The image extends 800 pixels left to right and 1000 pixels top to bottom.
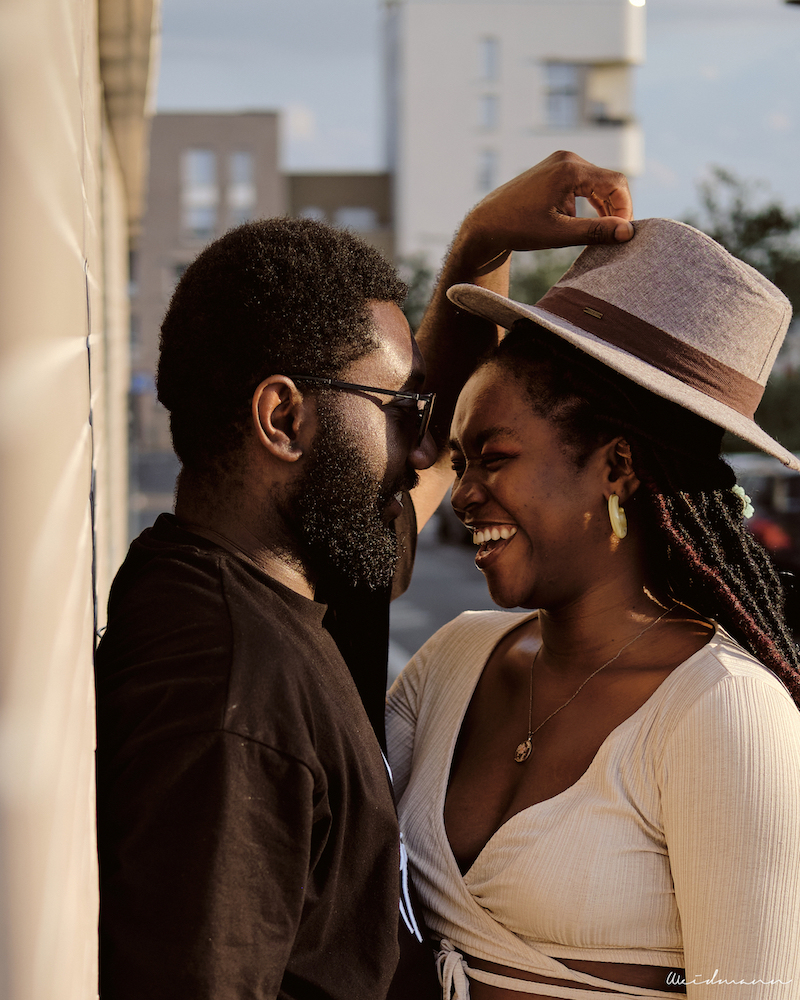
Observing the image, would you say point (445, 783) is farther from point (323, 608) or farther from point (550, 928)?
point (323, 608)

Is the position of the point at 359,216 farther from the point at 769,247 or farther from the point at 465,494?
the point at 465,494

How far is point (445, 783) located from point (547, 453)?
2.32 ft

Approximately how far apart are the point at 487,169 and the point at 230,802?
5104 centimetres

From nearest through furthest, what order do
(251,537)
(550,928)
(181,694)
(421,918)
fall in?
(181,694), (251,537), (550,928), (421,918)

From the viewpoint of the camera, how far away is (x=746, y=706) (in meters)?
1.79

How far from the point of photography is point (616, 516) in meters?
2.15

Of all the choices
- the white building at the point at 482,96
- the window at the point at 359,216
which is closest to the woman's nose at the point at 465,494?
the white building at the point at 482,96

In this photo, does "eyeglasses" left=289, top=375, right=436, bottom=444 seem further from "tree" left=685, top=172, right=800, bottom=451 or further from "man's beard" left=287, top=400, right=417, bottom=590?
"tree" left=685, top=172, right=800, bottom=451

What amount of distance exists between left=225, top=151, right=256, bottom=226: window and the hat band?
4786 cm

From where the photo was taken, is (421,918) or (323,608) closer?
(323,608)

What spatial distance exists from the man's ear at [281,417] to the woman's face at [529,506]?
525mm

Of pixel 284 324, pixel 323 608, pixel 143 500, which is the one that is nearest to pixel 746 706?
pixel 323 608

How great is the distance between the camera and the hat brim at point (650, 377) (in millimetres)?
1990

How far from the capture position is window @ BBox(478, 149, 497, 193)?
161ft
